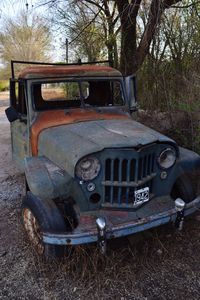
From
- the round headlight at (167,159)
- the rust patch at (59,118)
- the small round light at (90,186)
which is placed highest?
the rust patch at (59,118)

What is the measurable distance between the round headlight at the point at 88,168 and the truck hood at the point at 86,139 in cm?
5

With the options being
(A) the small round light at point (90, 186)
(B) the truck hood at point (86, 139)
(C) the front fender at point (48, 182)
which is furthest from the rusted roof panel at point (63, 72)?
(A) the small round light at point (90, 186)

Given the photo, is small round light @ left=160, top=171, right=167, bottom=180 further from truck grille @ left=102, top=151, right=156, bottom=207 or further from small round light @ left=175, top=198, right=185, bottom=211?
small round light @ left=175, top=198, right=185, bottom=211

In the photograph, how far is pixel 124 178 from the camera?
2.67m

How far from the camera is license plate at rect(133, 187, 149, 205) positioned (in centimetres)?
273

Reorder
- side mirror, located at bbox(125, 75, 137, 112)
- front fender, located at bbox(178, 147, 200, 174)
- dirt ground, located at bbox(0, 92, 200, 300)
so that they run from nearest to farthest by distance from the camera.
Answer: dirt ground, located at bbox(0, 92, 200, 300) → front fender, located at bbox(178, 147, 200, 174) → side mirror, located at bbox(125, 75, 137, 112)

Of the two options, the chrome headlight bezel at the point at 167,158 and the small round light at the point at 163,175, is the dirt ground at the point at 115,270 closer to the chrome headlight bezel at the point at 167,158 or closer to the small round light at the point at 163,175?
the small round light at the point at 163,175

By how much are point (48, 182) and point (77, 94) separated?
1.70 metres

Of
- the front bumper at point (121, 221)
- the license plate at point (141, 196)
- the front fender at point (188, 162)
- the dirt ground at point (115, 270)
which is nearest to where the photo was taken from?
the front bumper at point (121, 221)

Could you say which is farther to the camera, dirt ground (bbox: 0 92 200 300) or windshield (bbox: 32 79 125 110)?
windshield (bbox: 32 79 125 110)

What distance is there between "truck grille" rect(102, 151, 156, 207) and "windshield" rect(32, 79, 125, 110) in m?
1.40

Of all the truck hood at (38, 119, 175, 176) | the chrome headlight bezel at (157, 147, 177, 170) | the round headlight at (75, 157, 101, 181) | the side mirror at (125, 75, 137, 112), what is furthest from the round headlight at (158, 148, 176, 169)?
the side mirror at (125, 75, 137, 112)

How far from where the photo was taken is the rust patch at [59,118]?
340 cm

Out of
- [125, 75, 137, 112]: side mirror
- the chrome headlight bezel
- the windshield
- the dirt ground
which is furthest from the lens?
[125, 75, 137, 112]: side mirror
